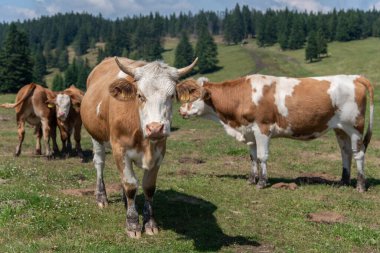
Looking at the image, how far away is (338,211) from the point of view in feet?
35.4

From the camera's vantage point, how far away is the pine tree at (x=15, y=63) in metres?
70.4

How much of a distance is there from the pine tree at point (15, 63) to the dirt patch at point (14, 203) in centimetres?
6565

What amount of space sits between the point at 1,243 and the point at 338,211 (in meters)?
7.48

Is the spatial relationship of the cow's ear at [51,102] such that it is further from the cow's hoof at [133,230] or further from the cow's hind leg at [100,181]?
the cow's hoof at [133,230]

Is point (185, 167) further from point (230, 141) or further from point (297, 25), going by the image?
point (297, 25)

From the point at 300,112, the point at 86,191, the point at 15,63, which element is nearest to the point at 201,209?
the point at 86,191

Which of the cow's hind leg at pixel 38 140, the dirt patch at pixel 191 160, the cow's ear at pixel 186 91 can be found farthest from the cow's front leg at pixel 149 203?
the cow's hind leg at pixel 38 140

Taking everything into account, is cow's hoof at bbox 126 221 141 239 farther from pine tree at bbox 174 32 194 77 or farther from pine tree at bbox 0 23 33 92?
pine tree at bbox 174 32 194 77

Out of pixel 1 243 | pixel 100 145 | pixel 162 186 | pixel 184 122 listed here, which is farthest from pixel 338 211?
pixel 184 122

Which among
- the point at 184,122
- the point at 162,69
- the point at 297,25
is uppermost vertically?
the point at 297,25

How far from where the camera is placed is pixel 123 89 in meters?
7.89

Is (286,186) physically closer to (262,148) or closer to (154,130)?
(262,148)

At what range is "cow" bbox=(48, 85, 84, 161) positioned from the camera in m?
17.5

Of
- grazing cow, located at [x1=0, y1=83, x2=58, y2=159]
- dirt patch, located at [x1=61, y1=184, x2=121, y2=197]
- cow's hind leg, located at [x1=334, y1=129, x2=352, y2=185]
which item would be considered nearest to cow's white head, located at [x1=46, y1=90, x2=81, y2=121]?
grazing cow, located at [x1=0, y1=83, x2=58, y2=159]
